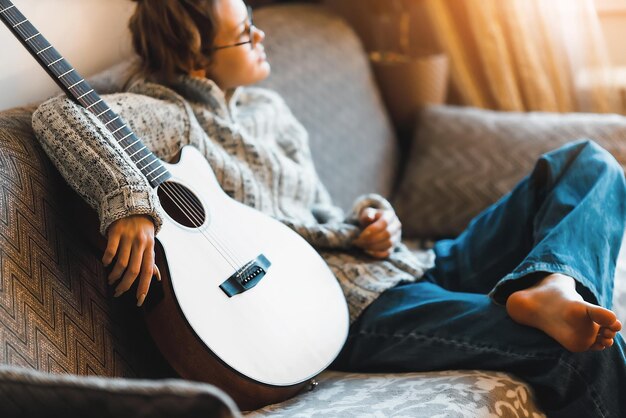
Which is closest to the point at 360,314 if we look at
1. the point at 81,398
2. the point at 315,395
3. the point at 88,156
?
the point at 315,395

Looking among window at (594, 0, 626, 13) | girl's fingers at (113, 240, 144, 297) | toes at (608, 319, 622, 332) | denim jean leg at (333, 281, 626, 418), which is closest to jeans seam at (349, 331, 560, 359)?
denim jean leg at (333, 281, 626, 418)

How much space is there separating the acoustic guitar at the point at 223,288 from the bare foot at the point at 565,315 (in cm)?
29

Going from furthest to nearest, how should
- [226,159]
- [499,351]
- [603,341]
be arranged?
[226,159] → [499,351] → [603,341]

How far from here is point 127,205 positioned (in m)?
1.02

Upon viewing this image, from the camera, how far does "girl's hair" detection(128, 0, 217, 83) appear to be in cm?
139

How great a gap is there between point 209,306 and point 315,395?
0.77 feet

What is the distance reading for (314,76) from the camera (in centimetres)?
200

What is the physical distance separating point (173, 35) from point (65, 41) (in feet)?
0.84

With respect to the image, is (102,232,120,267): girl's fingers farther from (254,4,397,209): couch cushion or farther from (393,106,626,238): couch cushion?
(393,106,626,238): couch cushion

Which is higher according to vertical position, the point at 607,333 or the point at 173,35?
the point at 173,35

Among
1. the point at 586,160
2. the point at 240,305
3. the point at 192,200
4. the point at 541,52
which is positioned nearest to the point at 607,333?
the point at 586,160

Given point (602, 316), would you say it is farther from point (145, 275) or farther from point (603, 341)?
point (145, 275)

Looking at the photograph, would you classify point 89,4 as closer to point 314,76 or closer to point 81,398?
point 314,76

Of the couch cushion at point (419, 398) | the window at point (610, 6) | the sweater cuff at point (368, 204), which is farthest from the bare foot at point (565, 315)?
the window at point (610, 6)
